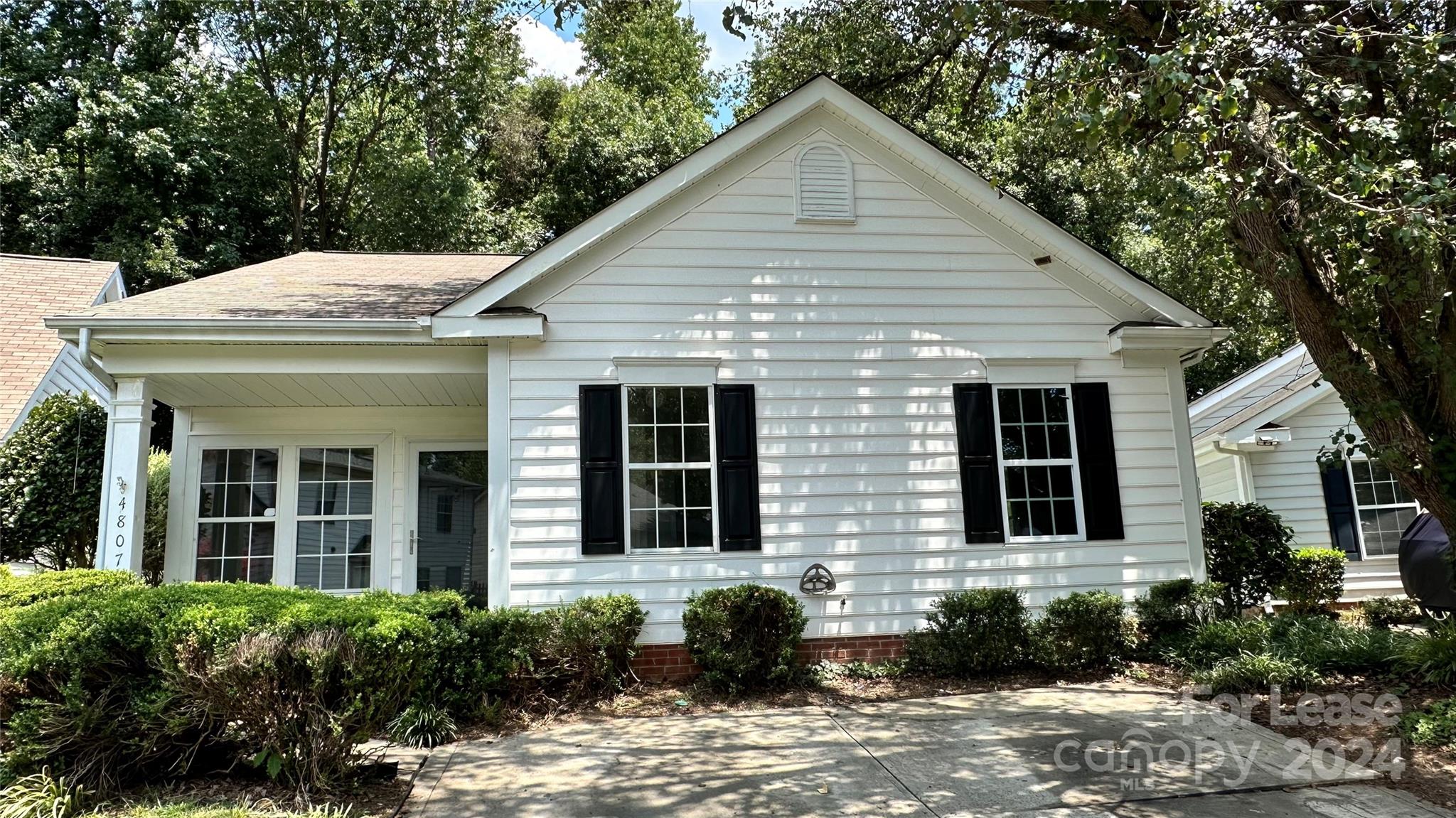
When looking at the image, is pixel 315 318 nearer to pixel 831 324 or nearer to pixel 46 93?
pixel 831 324

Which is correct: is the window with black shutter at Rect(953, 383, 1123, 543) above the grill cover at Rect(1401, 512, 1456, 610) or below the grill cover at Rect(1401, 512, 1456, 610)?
above

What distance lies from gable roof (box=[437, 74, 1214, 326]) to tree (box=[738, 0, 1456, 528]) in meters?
1.43

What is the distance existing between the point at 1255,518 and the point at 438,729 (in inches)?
353

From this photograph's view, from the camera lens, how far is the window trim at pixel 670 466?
25.5ft

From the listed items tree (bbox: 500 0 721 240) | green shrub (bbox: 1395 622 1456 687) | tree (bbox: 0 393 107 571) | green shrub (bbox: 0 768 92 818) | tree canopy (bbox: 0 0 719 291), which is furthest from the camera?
tree (bbox: 500 0 721 240)

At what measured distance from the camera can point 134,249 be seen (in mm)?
18516

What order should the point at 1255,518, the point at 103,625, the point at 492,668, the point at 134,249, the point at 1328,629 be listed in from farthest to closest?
the point at 134,249, the point at 1255,518, the point at 1328,629, the point at 492,668, the point at 103,625

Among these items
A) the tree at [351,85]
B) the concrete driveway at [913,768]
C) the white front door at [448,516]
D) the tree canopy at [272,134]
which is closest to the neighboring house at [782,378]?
the white front door at [448,516]

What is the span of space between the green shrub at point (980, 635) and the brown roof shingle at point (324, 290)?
18.5 feet

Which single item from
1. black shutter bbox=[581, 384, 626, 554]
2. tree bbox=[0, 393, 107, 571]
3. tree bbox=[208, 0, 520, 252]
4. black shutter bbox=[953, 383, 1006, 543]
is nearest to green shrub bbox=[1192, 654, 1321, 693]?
black shutter bbox=[953, 383, 1006, 543]

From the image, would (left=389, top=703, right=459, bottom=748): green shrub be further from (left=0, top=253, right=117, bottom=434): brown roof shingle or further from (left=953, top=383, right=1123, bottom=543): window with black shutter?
(left=0, top=253, right=117, bottom=434): brown roof shingle

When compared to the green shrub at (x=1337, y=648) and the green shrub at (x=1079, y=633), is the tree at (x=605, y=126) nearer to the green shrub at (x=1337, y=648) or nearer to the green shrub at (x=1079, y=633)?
the green shrub at (x=1079, y=633)

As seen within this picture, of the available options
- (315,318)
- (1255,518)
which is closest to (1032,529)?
(1255,518)

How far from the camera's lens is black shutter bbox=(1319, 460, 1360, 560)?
1222cm
